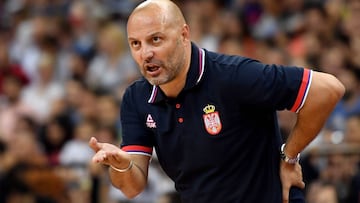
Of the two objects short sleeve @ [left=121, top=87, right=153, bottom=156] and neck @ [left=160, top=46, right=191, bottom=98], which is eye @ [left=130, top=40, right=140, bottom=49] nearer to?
neck @ [left=160, top=46, right=191, bottom=98]

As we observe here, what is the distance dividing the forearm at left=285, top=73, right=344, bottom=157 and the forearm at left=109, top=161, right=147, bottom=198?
0.82 metres

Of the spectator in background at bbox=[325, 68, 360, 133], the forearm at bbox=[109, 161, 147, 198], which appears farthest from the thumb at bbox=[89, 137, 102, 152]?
the spectator in background at bbox=[325, 68, 360, 133]

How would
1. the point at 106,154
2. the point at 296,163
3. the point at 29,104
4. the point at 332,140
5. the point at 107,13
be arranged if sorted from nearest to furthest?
the point at 106,154 → the point at 296,163 → the point at 332,140 → the point at 29,104 → the point at 107,13

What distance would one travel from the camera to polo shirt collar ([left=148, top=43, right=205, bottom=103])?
4723 mm

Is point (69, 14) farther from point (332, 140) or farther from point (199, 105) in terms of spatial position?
point (199, 105)

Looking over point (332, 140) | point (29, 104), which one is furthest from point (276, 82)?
point (29, 104)

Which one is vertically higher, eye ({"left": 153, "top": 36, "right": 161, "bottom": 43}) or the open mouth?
eye ({"left": 153, "top": 36, "right": 161, "bottom": 43})

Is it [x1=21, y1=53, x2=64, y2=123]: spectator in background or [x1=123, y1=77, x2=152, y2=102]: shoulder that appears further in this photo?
[x1=21, y1=53, x2=64, y2=123]: spectator in background

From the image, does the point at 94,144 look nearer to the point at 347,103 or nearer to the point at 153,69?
the point at 153,69

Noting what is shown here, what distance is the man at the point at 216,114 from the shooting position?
4559mm

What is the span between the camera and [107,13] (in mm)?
12711

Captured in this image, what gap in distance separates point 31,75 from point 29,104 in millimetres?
817

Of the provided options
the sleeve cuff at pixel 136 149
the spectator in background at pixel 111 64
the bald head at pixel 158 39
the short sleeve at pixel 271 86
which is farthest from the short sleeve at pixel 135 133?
the spectator in background at pixel 111 64

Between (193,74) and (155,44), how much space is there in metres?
0.28
